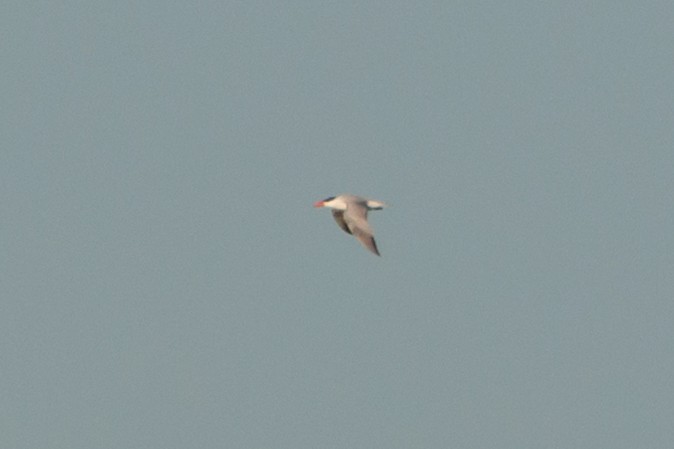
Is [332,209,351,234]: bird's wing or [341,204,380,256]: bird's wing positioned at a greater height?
[332,209,351,234]: bird's wing

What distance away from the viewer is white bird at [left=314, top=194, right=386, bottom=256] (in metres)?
120

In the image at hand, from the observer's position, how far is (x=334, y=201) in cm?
12631

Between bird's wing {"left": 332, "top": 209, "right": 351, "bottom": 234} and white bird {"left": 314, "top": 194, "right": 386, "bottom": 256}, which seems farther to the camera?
bird's wing {"left": 332, "top": 209, "right": 351, "bottom": 234}

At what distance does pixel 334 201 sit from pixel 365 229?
5.98 m

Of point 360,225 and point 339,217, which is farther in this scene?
point 339,217

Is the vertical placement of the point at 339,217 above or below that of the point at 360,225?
above

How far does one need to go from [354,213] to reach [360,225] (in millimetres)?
1748

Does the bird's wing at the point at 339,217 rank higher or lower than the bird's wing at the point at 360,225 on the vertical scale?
higher

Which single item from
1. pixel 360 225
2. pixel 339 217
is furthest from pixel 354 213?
pixel 339 217

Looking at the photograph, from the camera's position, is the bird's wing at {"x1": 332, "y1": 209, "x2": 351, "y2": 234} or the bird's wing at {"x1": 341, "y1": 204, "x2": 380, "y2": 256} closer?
the bird's wing at {"x1": 341, "y1": 204, "x2": 380, "y2": 256}

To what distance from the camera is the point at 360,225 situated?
121125mm

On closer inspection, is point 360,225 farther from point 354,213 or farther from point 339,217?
point 339,217

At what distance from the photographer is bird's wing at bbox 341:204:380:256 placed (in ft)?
392

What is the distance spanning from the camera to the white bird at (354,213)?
394 feet
